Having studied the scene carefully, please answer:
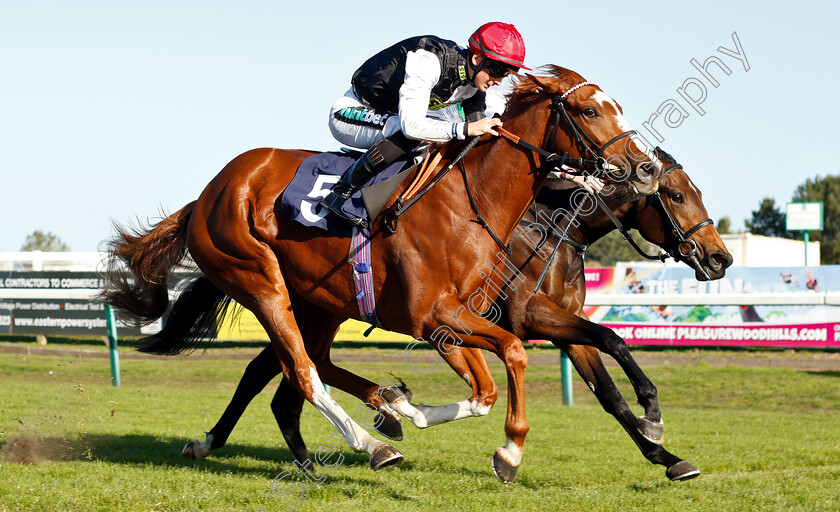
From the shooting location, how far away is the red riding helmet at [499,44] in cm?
420

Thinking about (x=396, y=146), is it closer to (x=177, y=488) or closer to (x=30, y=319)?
(x=177, y=488)

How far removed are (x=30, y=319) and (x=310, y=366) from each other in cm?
1192

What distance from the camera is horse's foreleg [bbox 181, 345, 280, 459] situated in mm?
5473

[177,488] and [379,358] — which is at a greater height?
[177,488]

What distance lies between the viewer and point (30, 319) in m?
14.7

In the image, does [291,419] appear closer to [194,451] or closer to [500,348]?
[194,451]

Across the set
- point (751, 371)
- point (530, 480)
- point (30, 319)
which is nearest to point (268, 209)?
point (530, 480)

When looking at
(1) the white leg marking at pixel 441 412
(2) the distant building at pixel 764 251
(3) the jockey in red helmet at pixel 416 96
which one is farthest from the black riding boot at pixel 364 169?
(2) the distant building at pixel 764 251

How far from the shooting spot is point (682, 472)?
4570mm

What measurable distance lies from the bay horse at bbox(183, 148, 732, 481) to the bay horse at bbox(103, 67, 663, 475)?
0.61 metres

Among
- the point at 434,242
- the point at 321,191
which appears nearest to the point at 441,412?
the point at 434,242

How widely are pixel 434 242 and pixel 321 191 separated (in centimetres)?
73

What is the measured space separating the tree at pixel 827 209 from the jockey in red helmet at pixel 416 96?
39341 mm

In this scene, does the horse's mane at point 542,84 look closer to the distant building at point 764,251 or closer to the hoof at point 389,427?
the hoof at point 389,427
